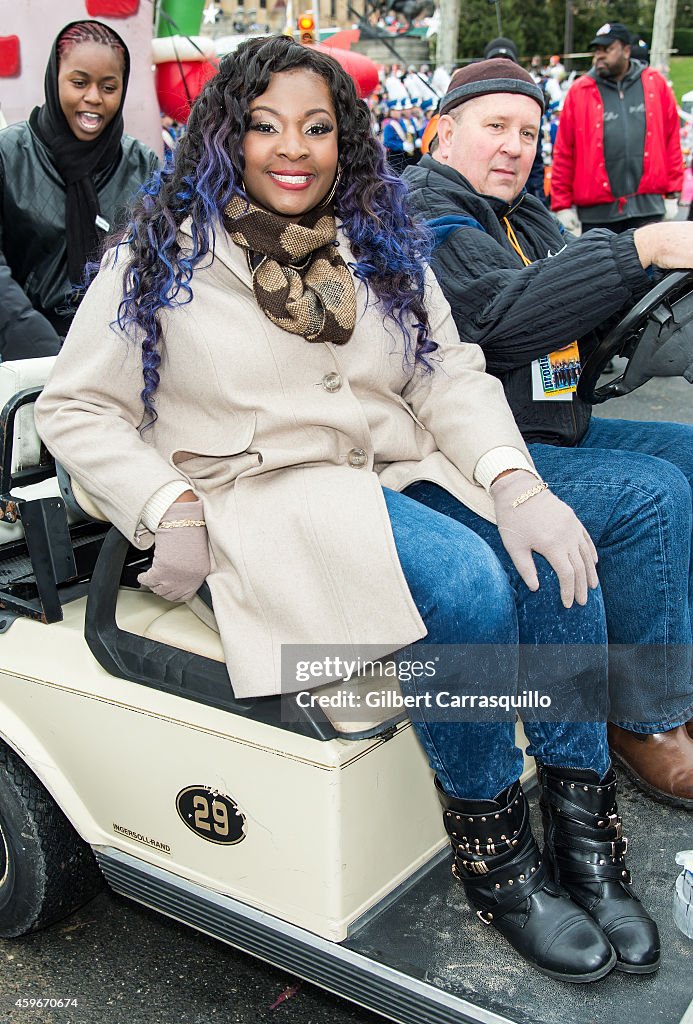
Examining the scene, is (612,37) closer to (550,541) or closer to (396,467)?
(396,467)

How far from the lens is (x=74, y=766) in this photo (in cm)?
201

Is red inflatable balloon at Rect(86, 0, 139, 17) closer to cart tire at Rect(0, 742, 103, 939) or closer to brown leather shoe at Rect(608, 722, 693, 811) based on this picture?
cart tire at Rect(0, 742, 103, 939)

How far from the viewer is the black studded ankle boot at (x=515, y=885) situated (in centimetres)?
164

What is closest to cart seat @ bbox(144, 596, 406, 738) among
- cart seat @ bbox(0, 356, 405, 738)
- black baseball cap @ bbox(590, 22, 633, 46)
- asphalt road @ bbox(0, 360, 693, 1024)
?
cart seat @ bbox(0, 356, 405, 738)

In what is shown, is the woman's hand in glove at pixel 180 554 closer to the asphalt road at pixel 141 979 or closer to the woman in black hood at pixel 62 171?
the asphalt road at pixel 141 979

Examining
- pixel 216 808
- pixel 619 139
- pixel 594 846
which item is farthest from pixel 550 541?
pixel 619 139

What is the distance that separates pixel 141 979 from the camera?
2.09 metres

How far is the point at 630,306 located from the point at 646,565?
0.57 m

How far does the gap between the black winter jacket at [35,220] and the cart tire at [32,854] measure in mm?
1475

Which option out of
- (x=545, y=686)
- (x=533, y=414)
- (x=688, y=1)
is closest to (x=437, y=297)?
(x=533, y=414)

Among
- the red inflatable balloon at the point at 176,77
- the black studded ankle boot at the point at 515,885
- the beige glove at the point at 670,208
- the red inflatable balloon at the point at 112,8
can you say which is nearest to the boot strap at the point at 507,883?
the black studded ankle boot at the point at 515,885

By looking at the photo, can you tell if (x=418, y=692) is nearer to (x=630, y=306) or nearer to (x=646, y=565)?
(x=646, y=565)

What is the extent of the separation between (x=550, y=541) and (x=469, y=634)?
8.9 inches

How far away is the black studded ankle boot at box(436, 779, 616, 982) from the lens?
1.64m
